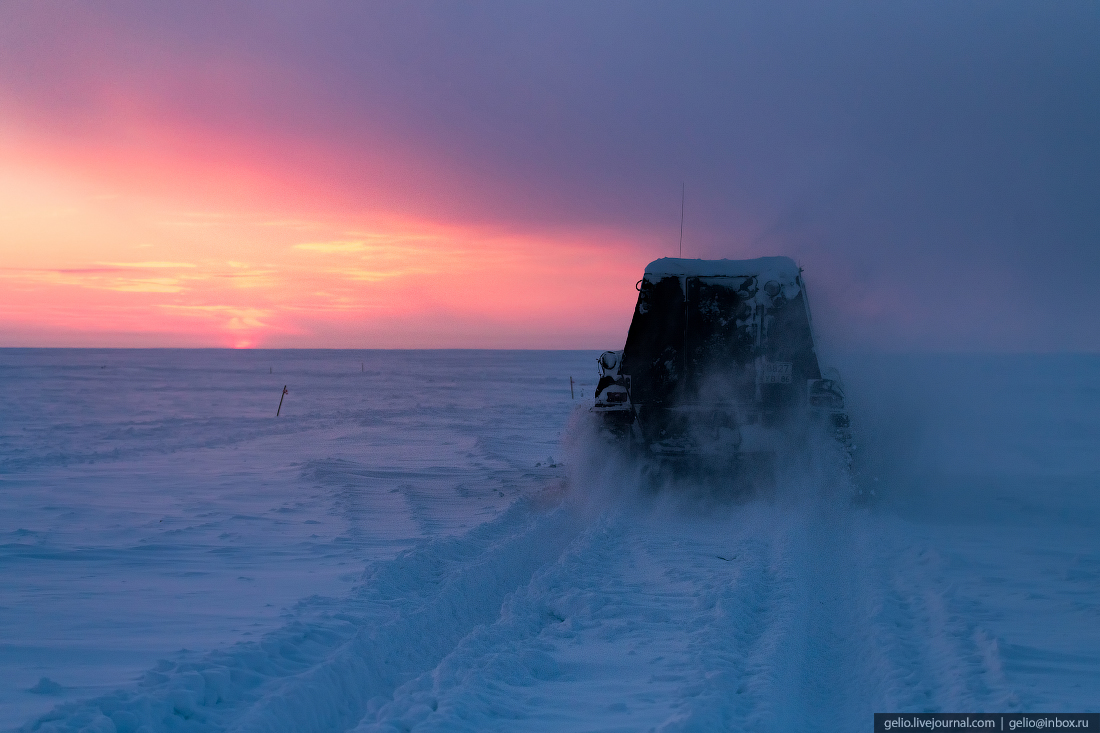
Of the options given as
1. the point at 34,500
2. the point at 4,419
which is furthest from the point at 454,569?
the point at 4,419

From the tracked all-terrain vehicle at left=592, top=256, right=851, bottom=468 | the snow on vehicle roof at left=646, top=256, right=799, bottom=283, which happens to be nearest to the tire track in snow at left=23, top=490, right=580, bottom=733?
the tracked all-terrain vehicle at left=592, top=256, right=851, bottom=468

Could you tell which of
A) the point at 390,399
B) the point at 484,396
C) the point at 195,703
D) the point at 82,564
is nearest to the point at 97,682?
the point at 195,703

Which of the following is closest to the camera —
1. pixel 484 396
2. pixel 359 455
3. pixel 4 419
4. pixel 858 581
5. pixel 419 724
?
pixel 419 724

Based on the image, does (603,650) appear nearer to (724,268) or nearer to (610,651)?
(610,651)

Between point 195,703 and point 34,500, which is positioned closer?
point 195,703

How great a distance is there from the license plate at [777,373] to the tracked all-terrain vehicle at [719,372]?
0.04 feet

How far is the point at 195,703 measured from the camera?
3.99m

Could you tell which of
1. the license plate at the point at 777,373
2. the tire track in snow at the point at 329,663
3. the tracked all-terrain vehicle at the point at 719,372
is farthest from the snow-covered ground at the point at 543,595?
the license plate at the point at 777,373

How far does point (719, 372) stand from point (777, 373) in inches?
27.7

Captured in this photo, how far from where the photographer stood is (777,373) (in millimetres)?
9422

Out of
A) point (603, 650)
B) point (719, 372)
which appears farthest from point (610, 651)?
point (719, 372)

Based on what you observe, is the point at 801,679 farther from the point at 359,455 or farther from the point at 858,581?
the point at 359,455

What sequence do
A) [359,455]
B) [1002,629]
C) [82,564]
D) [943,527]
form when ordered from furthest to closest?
1. [359,455]
2. [943,527]
3. [82,564]
4. [1002,629]

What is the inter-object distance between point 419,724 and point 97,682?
1.82 meters
